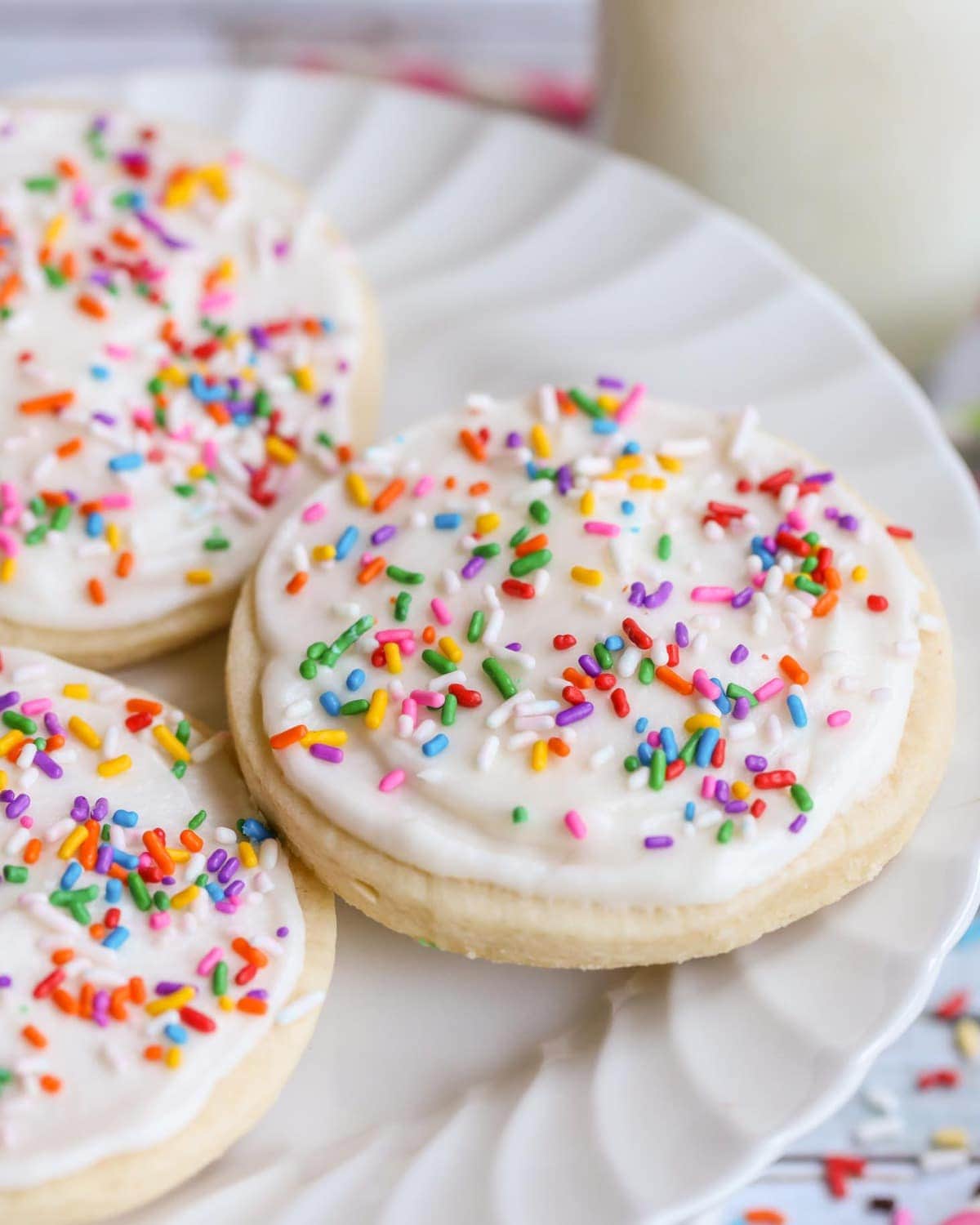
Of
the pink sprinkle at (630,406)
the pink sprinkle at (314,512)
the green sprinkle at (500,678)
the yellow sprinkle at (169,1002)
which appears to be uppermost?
the pink sprinkle at (630,406)

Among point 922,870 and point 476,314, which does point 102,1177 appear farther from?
point 476,314

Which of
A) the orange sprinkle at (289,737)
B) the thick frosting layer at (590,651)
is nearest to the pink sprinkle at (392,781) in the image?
the thick frosting layer at (590,651)

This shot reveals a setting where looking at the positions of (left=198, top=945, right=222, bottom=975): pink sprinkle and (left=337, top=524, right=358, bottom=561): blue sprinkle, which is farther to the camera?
(left=337, top=524, right=358, bottom=561): blue sprinkle

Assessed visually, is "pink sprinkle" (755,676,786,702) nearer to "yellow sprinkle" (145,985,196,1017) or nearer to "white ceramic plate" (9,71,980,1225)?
"white ceramic plate" (9,71,980,1225)

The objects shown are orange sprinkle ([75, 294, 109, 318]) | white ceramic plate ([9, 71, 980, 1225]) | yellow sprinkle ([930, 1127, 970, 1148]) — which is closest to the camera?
white ceramic plate ([9, 71, 980, 1225])

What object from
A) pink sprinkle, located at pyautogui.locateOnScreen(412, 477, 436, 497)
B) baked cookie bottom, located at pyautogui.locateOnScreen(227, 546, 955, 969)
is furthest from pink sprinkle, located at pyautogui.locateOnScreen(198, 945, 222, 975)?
pink sprinkle, located at pyautogui.locateOnScreen(412, 477, 436, 497)

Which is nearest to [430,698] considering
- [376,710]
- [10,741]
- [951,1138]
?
[376,710]

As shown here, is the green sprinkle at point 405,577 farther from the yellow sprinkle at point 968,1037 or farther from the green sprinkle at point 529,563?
the yellow sprinkle at point 968,1037
